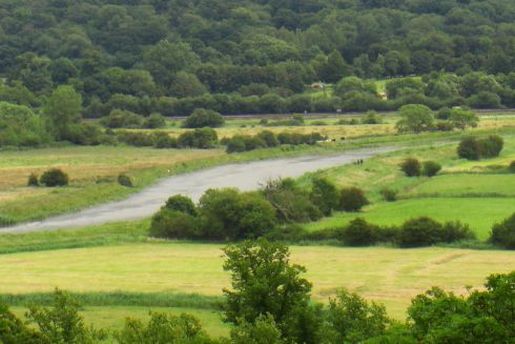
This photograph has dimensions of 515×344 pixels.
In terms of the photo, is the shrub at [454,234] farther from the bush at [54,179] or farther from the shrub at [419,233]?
the bush at [54,179]

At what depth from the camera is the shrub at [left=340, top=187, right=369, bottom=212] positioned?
55.0 metres

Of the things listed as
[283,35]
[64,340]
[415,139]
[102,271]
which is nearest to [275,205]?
[102,271]

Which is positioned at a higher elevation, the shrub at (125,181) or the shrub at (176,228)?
the shrub at (125,181)

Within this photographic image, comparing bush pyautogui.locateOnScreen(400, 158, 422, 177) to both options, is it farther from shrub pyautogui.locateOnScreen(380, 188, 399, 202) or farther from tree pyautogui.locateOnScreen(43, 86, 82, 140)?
tree pyautogui.locateOnScreen(43, 86, 82, 140)

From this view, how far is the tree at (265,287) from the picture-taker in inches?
1057

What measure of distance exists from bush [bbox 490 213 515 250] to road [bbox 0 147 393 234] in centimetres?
1806

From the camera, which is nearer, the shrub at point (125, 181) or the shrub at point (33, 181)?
the shrub at point (33, 181)

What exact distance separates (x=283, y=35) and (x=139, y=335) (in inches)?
5354

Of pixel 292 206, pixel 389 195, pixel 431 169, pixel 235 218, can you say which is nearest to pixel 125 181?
pixel 431 169

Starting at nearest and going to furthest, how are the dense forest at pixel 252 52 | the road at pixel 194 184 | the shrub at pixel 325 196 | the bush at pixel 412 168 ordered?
the shrub at pixel 325 196
the road at pixel 194 184
the bush at pixel 412 168
the dense forest at pixel 252 52

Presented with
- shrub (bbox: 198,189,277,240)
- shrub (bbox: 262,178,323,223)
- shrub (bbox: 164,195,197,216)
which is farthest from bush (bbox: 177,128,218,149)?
shrub (bbox: 198,189,277,240)

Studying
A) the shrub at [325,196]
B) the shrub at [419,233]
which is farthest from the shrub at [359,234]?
the shrub at [325,196]

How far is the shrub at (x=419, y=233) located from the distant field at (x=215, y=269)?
113cm

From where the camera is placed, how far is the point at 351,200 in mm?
55031
